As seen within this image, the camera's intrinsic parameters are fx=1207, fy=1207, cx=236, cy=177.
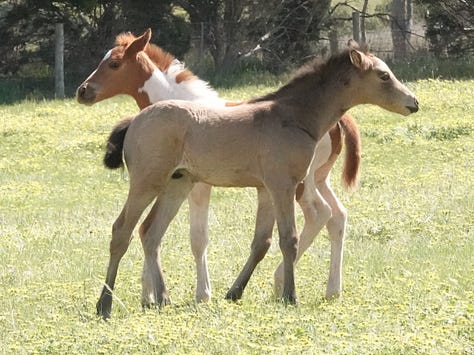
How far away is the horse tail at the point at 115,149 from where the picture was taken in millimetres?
9234

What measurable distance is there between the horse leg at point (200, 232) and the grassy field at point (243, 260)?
0.55 feet

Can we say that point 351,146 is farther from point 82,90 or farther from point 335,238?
point 82,90

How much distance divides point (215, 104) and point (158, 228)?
4.05ft

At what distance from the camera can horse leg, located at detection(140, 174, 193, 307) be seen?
9297mm

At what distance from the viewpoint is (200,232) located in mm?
9922

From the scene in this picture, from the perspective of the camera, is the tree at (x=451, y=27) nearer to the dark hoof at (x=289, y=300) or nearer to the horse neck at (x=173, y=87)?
the horse neck at (x=173, y=87)

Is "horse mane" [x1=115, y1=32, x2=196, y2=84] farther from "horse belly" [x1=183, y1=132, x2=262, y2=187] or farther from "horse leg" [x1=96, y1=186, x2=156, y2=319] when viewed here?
"horse leg" [x1=96, y1=186, x2=156, y2=319]

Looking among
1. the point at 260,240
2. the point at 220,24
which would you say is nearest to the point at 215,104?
the point at 260,240

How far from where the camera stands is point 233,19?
1241 inches

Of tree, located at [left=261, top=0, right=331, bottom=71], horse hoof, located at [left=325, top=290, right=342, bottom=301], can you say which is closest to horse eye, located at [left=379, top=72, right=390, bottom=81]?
horse hoof, located at [left=325, top=290, right=342, bottom=301]

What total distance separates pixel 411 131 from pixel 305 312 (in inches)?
398

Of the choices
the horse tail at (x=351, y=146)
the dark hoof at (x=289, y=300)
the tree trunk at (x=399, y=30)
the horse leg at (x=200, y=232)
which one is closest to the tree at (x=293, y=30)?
the tree trunk at (x=399, y=30)

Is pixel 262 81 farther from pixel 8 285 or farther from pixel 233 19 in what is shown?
pixel 8 285

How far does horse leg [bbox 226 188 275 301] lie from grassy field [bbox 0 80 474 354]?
0.16 meters
